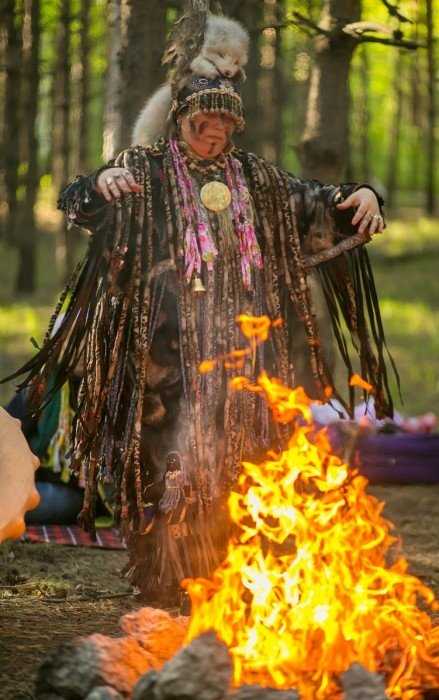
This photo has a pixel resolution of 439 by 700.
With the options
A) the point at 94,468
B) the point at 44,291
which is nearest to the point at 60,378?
the point at 94,468

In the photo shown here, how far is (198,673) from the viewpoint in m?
3.58

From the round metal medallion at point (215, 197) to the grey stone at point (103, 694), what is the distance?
2.09m

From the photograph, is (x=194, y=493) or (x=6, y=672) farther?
(x=194, y=493)

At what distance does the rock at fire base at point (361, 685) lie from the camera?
139 inches

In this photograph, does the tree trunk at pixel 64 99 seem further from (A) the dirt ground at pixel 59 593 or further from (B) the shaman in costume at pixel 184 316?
(B) the shaman in costume at pixel 184 316

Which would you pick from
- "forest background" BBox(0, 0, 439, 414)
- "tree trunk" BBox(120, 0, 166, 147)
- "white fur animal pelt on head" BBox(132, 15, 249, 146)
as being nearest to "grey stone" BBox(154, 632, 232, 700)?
"white fur animal pelt on head" BBox(132, 15, 249, 146)

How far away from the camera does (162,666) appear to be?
12.4 ft

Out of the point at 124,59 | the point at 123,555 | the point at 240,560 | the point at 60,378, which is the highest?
the point at 124,59

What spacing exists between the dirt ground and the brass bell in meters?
1.30

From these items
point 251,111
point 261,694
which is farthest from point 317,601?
point 251,111

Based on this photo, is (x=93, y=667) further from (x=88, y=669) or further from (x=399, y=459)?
(x=399, y=459)

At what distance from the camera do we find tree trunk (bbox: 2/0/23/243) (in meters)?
16.4

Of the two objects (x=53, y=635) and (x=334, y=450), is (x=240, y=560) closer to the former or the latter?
(x=53, y=635)

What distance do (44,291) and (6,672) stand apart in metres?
17.3
